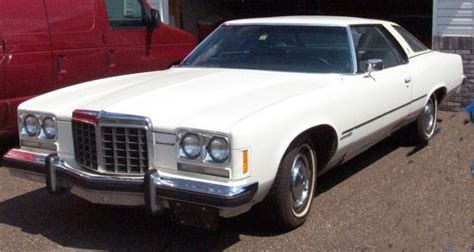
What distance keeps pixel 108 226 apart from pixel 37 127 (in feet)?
2.76

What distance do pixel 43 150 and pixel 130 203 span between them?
2.82 ft

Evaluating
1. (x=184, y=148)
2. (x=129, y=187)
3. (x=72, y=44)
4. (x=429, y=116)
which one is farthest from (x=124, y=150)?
(x=429, y=116)

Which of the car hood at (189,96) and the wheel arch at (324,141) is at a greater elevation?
the car hood at (189,96)

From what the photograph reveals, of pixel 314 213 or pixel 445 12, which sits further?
pixel 445 12

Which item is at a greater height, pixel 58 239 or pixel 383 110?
pixel 383 110

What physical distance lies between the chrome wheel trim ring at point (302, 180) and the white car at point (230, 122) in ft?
0.03

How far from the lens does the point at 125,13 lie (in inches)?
294

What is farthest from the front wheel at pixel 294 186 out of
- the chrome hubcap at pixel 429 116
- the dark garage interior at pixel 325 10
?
the dark garage interior at pixel 325 10

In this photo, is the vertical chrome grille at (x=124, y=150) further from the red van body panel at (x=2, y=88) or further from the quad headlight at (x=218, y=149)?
the red van body panel at (x=2, y=88)

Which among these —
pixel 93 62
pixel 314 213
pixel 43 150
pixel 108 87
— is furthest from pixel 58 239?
pixel 93 62

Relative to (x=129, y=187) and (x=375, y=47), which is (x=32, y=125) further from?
(x=375, y=47)

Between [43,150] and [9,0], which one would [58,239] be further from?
[9,0]

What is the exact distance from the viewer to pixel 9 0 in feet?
20.2

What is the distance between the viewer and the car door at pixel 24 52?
6.13 meters
